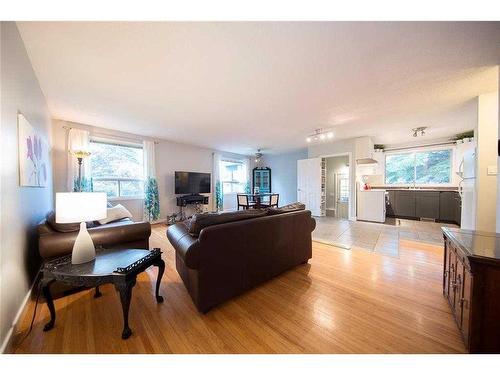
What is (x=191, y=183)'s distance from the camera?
224 inches

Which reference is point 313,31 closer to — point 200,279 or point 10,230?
point 200,279

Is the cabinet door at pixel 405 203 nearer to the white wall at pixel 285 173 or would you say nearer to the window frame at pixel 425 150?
the window frame at pixel 425 150

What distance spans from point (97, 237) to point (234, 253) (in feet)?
5.05

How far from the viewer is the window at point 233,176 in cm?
708

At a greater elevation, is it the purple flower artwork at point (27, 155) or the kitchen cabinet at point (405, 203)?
the purple flower artwork at point (27, 155)

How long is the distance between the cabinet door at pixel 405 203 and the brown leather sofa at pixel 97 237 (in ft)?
21.9

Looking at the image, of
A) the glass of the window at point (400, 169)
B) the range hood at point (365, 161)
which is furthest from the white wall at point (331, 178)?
the glass of the window at point (400, 169)

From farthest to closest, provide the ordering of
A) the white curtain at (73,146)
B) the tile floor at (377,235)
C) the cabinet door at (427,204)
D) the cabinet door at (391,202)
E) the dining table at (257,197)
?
the dining table at (257,197)
the cabinet door at (391,202)
the cabinet door at (427,204)
the white curtain at (73,146)
the tile floor at (377,235)

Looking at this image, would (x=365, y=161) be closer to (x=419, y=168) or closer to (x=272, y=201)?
(x=419, y=168)

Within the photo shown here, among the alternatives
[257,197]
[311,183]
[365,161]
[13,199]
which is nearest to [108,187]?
[13,199]

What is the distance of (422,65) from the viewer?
76.7 inches

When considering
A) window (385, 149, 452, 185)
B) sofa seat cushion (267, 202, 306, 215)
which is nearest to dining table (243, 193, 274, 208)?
sofa seat cushion (267, 202, 306, 215)

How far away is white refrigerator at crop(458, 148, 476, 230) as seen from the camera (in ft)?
8.61

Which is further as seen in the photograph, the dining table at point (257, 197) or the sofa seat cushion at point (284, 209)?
the dining table at point (257, 197)
